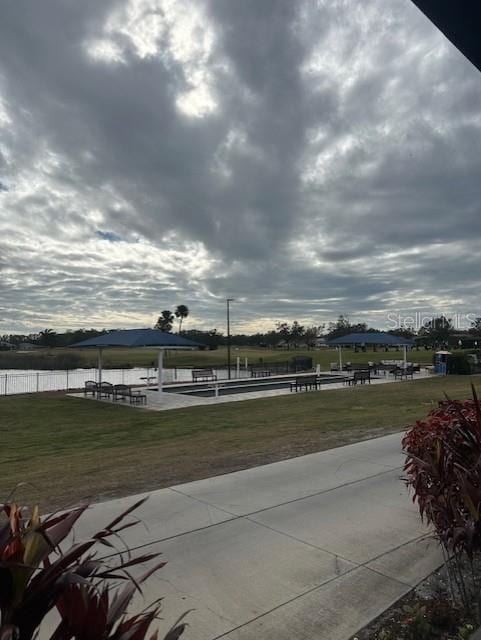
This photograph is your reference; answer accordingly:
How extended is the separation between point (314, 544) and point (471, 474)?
1651 millimetres

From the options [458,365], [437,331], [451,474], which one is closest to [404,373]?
[458,365]

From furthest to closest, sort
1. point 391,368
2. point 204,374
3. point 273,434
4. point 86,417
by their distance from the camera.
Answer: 1. point 391,368
2. point 204,374
3. point 86,417
4. point 273,434

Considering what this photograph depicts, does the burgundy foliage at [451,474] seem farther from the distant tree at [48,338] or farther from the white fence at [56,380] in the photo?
the distant tree at [48,338]

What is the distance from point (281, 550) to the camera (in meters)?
3.78

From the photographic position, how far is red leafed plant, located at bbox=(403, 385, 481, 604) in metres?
2.63

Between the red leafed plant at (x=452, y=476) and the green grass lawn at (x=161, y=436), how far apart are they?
3535 millimetres

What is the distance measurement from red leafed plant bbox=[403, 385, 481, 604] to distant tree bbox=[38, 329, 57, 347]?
3696 inches

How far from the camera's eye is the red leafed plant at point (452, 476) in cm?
263

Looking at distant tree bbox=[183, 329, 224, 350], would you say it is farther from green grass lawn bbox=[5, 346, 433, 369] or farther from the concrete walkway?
the concrete walkway

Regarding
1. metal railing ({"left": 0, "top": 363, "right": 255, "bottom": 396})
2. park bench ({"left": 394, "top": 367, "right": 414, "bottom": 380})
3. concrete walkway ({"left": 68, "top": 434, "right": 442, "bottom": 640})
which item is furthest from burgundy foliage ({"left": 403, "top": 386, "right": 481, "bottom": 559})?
park bench ({"left": 394, "top": 367, "right": 414, "bottom": 380})

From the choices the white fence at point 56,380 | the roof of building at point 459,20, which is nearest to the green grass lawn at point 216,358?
the white fence at point 56,380

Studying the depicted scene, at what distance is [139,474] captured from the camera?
6.37 m

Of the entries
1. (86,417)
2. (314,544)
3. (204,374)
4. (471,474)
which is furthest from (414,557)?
(204,374)

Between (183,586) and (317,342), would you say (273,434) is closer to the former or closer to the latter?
(183,586)
